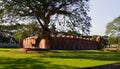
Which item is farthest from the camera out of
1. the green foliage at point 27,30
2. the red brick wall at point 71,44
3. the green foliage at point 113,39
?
the green foliage at point 113,39

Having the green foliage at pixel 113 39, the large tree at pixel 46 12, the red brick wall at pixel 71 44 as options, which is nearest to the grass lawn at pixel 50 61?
the large tree at pixel 46 12

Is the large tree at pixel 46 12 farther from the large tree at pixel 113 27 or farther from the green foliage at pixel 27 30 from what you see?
the large tree at pixel 113 27

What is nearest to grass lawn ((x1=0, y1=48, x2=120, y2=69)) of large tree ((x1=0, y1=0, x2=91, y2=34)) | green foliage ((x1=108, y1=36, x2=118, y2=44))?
large tree ((x1=0, y1=0, x2=91, y2=34))

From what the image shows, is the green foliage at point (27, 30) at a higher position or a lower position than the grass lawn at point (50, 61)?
higher

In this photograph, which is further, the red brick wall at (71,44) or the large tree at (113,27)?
the large tree at (113,27)

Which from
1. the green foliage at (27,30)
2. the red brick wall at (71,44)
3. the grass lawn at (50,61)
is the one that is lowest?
the grass lawn at (50,61)

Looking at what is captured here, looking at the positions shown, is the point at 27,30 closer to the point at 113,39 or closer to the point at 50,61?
the point at 50,61

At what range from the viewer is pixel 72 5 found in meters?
45.9

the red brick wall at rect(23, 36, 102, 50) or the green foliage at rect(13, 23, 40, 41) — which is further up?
the green foliage at rect(13, 23, 40, 41)

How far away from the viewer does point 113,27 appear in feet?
371

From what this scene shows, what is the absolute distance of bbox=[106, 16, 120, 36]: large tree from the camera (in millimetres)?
112750

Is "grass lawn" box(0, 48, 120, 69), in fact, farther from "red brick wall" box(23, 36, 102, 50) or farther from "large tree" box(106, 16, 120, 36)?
"large tree" box(106, 16, 120, 36)

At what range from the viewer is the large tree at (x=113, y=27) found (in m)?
113

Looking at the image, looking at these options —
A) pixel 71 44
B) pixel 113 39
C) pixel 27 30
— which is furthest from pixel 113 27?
pixel 27 30
